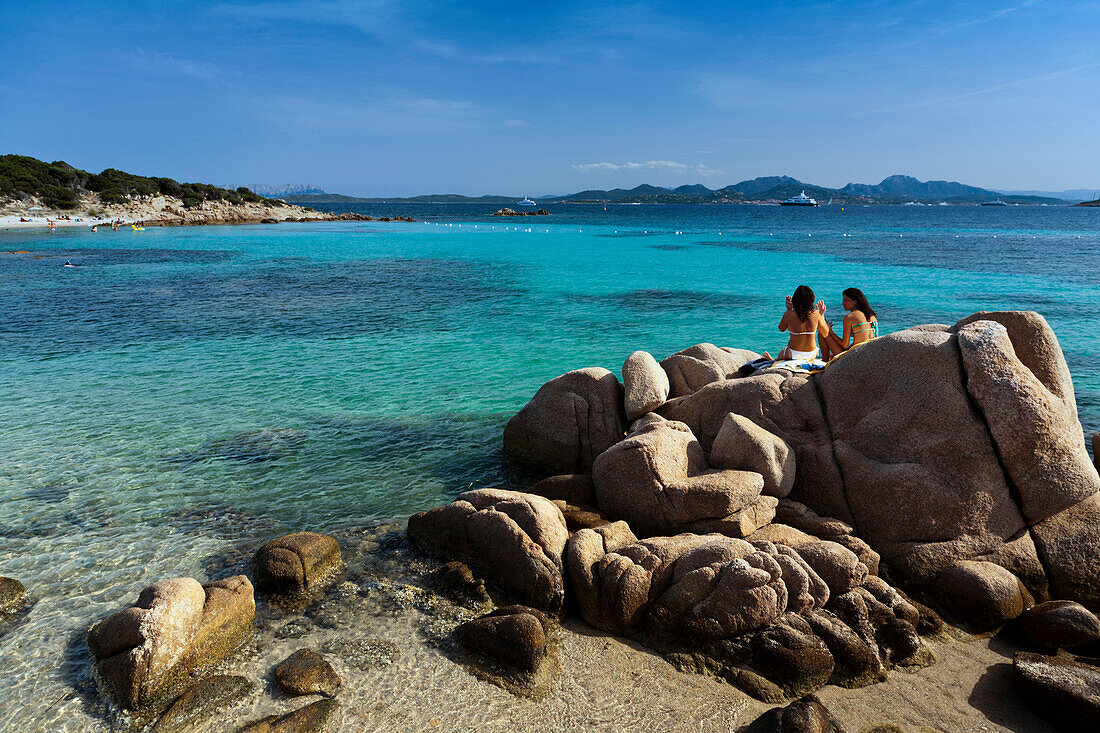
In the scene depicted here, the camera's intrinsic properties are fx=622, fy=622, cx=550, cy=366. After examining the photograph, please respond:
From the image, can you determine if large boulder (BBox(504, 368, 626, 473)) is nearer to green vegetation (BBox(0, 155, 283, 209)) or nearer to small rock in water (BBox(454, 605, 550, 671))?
small rock in water (BBox(454, 605, 550, 671))

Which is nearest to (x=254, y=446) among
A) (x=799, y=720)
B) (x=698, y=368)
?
(x=698, y=368)

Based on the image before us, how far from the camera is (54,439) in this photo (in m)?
12.2

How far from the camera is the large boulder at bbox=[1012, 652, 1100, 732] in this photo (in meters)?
5.55

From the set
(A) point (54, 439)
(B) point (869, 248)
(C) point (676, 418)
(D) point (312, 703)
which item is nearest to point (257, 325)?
(A) point (54, 439)

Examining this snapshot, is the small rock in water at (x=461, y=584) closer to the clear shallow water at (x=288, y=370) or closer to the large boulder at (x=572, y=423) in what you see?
the clear shallow water at (x=288, y=370)

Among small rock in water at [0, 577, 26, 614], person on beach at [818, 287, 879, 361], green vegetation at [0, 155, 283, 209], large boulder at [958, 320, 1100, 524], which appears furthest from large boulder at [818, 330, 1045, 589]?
green vegetation at [0, 155, 283, 209]

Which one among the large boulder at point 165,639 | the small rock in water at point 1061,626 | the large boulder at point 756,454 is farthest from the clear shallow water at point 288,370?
the small rock in water at point 1061,626

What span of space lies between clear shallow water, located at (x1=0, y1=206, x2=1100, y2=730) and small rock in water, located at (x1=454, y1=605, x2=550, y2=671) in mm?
3591

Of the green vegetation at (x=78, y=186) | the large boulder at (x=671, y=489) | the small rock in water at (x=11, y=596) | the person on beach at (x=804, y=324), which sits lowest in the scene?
the small rock in water at (x=11, y=596)

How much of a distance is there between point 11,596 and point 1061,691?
446 inches

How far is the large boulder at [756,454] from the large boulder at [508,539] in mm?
2464

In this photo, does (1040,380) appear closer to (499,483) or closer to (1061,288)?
(499,483)

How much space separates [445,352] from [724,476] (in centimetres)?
1291

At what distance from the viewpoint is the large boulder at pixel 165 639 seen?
604 cm
